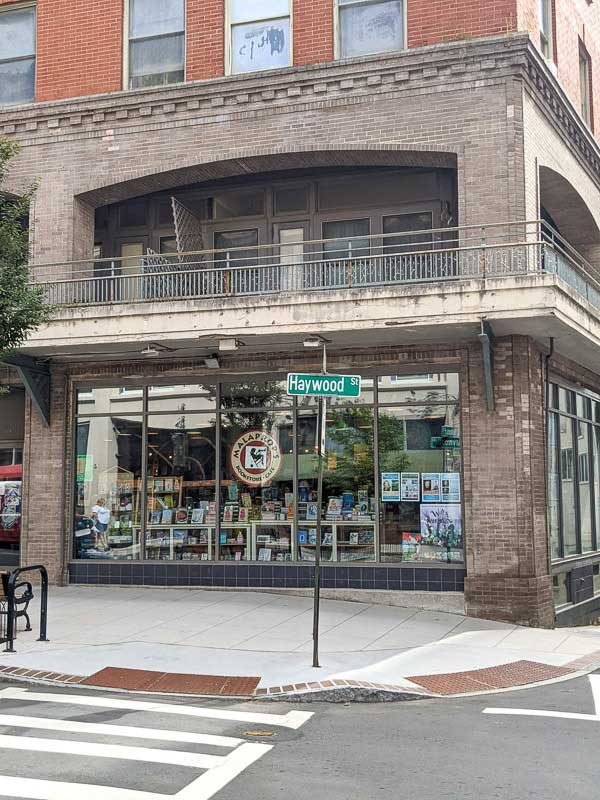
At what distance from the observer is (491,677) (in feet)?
31.8

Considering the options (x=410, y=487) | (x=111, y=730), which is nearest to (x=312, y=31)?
(x=410, y=487)

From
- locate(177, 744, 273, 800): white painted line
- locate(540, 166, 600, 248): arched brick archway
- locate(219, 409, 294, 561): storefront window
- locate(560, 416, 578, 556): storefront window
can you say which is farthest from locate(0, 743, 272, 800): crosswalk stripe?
locate(540, 166, 600, 248): arched brick archway

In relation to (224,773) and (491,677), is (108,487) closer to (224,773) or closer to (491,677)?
(491,677)

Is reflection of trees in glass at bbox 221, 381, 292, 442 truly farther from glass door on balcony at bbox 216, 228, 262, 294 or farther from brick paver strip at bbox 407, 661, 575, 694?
brick paver strip at bbox 407, 661, 575, 694

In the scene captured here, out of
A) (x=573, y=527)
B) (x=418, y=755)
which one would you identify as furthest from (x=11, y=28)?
(x=418, y=755)

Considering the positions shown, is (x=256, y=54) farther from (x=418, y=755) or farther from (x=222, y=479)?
(x=418, y=755)

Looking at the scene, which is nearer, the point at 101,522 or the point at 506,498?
the point at 506,498

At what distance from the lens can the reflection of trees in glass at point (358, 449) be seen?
14.3 m

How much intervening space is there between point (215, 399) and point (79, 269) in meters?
3.54

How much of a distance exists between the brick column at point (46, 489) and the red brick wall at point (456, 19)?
8.57 meters

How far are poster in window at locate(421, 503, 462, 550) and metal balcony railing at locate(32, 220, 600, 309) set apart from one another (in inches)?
140

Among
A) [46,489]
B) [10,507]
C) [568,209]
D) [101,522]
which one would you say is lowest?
[101,522]

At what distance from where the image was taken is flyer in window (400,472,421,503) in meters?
14.1

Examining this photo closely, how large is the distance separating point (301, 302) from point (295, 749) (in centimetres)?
778
